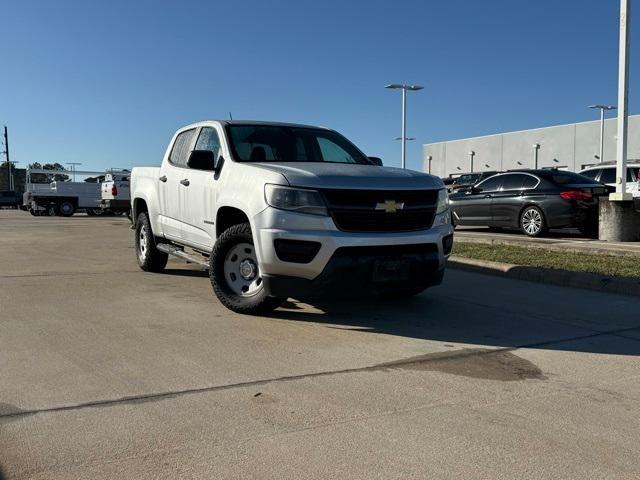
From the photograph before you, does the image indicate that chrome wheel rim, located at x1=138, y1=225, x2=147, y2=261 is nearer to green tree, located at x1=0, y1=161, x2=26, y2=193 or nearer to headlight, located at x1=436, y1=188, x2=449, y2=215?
headlight, located at x1=436, y1=188, x2=449, y2=215

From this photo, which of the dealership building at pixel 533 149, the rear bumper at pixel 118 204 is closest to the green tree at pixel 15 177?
the dealership building at pixel 533 149

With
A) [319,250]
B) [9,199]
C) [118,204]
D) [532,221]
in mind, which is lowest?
[319,250]

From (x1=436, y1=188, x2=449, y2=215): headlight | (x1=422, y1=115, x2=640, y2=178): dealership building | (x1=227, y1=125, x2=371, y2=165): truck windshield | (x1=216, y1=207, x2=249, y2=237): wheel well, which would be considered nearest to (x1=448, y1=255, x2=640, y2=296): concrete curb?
(x1=436, y1=188, x2=449, y2=215): headlight

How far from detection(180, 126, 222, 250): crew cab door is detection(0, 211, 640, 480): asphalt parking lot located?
27.9 inches

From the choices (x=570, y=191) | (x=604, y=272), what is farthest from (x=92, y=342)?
(x=570, y=191)

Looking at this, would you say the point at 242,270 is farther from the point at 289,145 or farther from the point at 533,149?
the point at 533,149

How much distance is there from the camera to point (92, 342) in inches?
197

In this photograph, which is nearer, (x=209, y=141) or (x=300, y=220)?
(x=300, y=220)

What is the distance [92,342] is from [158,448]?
7.14 ft

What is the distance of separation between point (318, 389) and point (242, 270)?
2.21 meters

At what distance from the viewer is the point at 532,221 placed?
13711 mm

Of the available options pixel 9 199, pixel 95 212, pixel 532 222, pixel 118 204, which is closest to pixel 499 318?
pixel 532 222

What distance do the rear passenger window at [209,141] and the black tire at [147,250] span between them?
178 centimetres

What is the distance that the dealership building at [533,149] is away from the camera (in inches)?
1769
